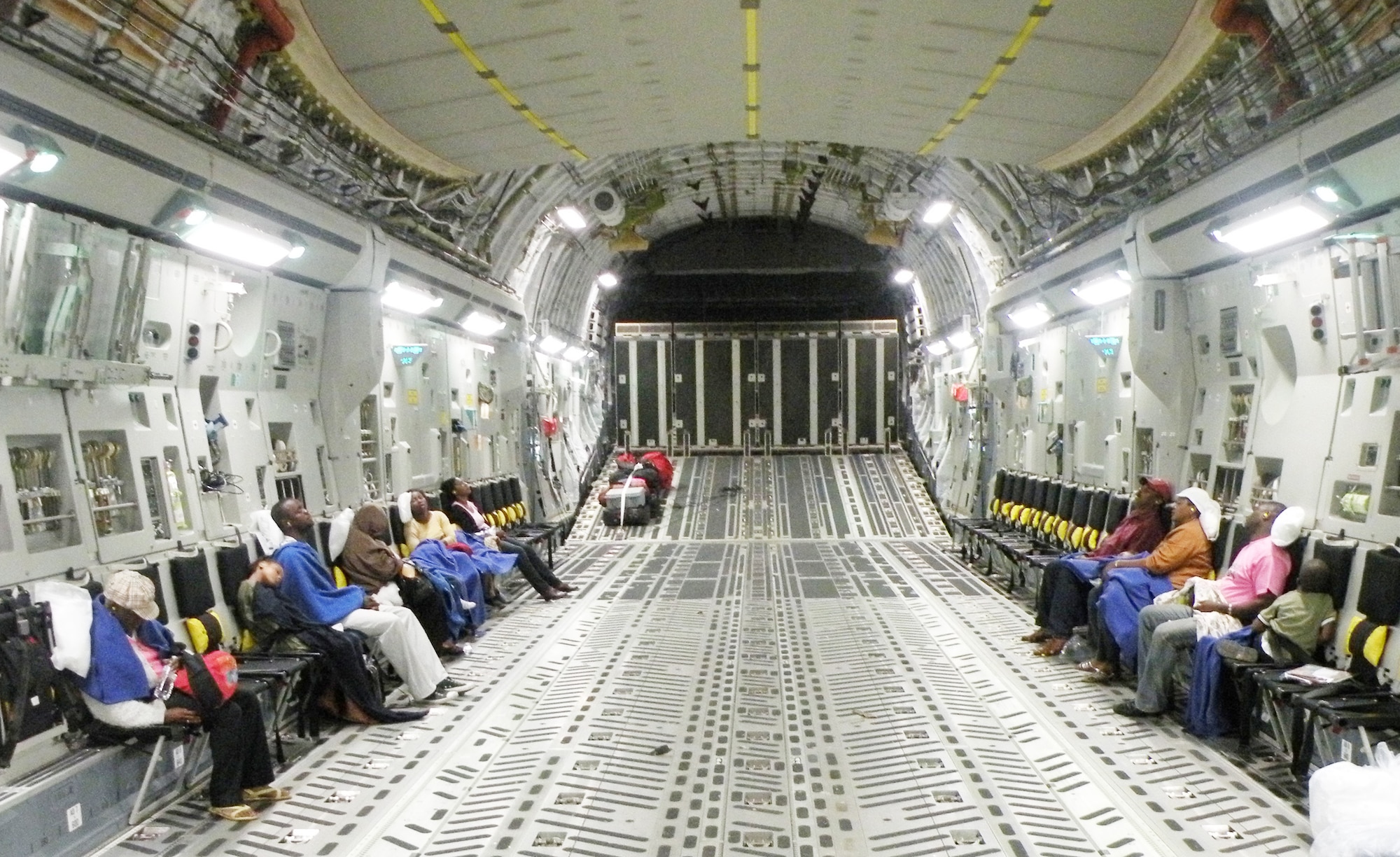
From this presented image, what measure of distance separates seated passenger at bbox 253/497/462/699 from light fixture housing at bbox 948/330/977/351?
31.2 ft

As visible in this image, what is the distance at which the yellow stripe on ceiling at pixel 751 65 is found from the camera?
4.76m

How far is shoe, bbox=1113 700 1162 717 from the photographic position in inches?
231

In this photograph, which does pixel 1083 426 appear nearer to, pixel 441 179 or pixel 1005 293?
pixel 1005 293

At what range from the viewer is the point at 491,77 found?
5.60 meters

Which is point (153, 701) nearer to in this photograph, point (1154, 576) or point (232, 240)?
point (232, 240)

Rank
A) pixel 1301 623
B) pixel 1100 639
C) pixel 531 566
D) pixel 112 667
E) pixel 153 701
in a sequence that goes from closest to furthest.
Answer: pixel 112 667 < pixel 153 701 < pixel 1301 623 < pixel 1100 639 < pixel 531 566

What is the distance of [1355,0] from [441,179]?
754cm

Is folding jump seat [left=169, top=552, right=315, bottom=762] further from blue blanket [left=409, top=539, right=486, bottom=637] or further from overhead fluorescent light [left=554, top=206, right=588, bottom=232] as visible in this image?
overhead fluorescent light [left=554, top=206, right=588, bottom=232]

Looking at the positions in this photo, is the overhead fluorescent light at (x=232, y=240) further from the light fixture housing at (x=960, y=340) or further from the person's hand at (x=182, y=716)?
the light fixture housing at (x=960, y=340)

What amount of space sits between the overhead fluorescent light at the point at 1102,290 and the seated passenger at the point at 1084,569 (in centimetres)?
171

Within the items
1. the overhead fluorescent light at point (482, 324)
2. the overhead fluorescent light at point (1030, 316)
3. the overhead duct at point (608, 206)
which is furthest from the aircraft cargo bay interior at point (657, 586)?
the overhead duct at point (608, 206)

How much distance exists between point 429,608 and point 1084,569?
503 centimetres

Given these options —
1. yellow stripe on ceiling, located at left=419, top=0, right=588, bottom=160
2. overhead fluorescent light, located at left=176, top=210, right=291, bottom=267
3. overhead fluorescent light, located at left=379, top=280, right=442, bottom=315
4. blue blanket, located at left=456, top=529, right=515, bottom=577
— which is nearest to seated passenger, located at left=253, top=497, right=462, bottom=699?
overhead fluorescent light, located at left=176, top=210, right=291, bottom=267

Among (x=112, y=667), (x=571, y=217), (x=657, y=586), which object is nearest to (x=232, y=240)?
(x=112, y=667)
